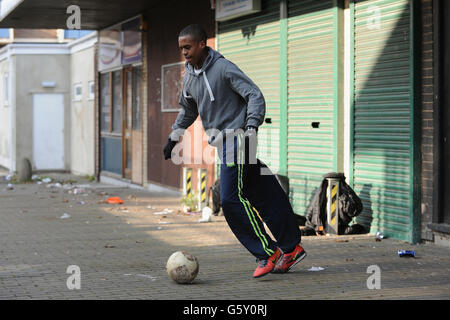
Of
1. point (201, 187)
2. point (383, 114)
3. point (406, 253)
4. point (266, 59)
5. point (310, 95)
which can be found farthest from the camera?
point (201, 187)

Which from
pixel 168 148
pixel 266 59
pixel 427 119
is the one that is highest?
pixel 266 59

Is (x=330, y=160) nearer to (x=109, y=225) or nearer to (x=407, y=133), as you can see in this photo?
(x=407, y=133)

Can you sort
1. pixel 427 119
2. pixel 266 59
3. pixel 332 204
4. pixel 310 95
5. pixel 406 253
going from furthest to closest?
1. pixel 266 59
2. pixel 310 95
3. pixel 332 204
4. pixel 427 119
5. pixel 406 253

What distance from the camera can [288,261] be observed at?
6.93 m

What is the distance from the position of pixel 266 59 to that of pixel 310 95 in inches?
58.3

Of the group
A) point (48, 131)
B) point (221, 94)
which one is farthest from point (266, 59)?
point (48, 131)

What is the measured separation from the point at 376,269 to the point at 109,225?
15.7ft

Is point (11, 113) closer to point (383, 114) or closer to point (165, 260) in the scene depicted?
point (383, 114)

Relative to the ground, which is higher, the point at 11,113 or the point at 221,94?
the point at 11,113

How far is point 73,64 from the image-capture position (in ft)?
81.0

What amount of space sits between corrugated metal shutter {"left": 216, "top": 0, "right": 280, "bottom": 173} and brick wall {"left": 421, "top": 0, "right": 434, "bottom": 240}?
11.1 ft

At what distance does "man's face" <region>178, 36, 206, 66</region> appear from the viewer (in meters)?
6.80

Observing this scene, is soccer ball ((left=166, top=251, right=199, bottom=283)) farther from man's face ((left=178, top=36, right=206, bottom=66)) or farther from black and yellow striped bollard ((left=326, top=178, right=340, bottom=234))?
black and yellow striped bollard ((left=326, top=178, right=340, bottom=234))
